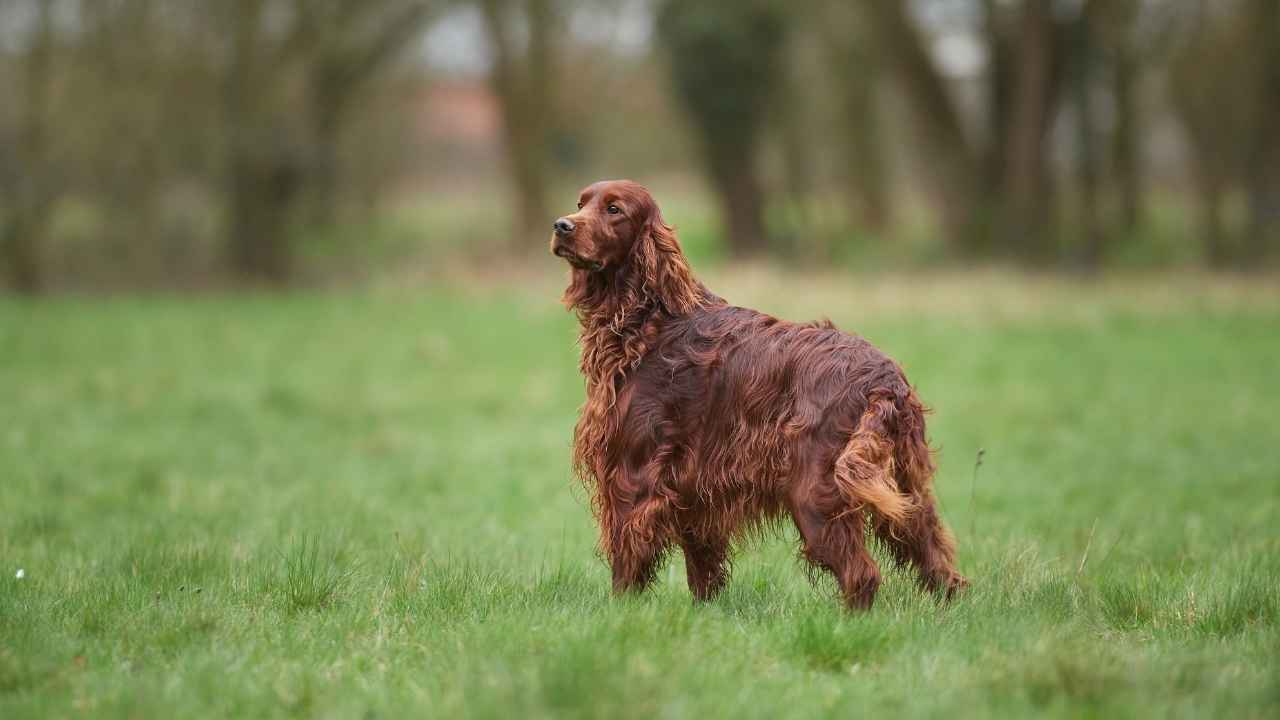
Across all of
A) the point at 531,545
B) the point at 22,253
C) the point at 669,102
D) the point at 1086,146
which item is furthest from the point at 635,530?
the point at 669,102

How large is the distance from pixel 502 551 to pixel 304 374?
28.6 feet

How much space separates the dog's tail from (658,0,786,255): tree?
21.6 metres

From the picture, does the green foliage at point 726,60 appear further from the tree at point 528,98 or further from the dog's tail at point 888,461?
the dog's tail at point 888,461

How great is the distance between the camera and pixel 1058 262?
912 inches

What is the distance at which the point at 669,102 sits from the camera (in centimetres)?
2822

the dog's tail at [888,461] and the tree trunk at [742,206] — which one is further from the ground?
the tree trunk at [742,206]

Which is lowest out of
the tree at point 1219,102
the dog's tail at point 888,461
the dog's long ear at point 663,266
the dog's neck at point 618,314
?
the dog's tail at point 888,461

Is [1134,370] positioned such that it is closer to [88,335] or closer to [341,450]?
[341,450]

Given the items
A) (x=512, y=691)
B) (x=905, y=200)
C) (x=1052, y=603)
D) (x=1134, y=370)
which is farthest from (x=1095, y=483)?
(x=905, y=200)

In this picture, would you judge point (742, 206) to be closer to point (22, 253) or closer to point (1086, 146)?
point (1086, 146)

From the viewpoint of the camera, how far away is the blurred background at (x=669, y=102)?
2258 cm

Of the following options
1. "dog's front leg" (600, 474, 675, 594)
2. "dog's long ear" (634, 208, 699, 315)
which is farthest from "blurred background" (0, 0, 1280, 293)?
"dog's front leg" (600, 474, 675, 594)

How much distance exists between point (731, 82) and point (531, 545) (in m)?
20.0

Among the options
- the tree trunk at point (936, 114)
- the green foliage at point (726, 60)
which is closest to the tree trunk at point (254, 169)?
the green foliage at point (726, 60)
